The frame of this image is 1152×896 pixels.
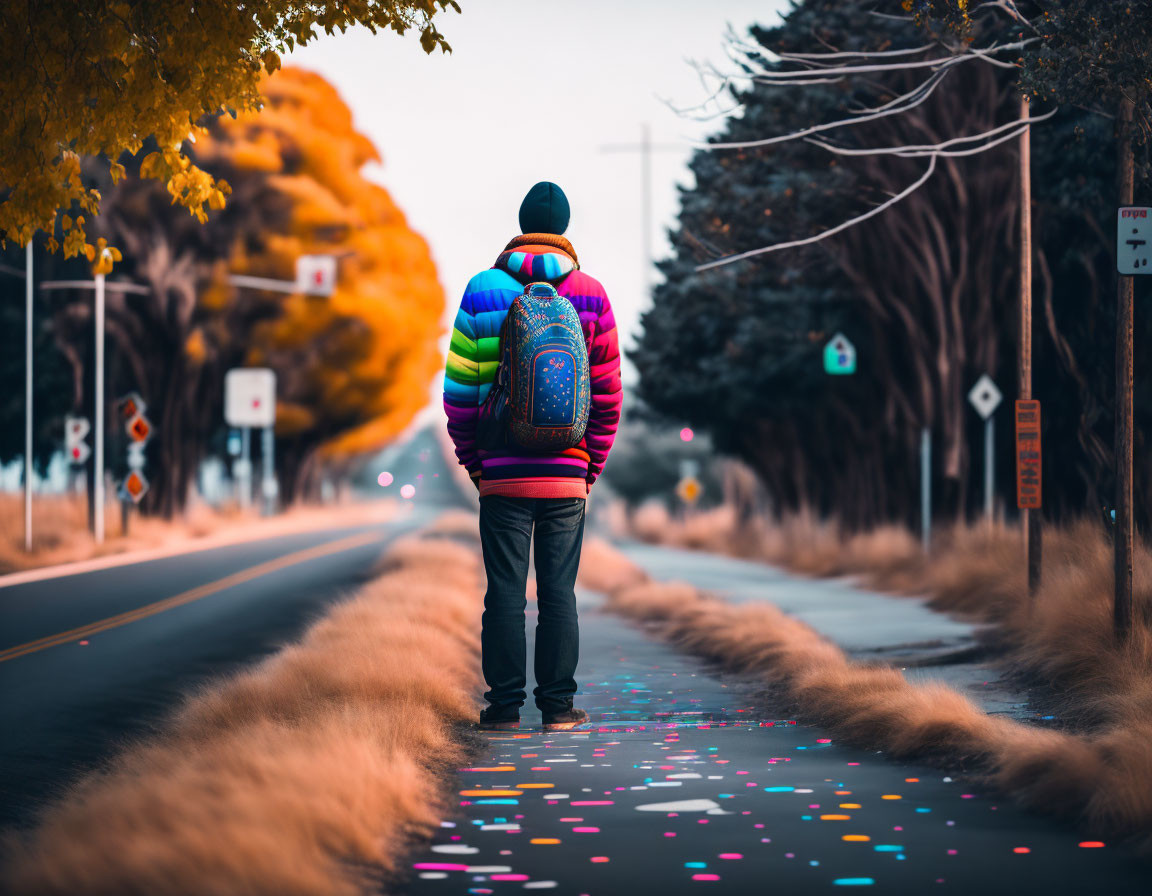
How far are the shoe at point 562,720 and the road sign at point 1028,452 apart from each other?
872 cm

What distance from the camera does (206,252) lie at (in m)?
48.0

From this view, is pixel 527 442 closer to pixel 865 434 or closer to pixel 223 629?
pixel 223 629

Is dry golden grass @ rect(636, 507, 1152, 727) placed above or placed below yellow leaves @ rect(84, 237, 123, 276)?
below

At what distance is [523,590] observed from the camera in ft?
32.0

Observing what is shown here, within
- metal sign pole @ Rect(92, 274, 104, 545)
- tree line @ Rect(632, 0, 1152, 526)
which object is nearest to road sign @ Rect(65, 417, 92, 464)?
metal sign pole @ Rect(92, 274, 104, 545)

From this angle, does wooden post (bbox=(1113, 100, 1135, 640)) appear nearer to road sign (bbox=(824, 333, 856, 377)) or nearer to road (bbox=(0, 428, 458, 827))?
road (bbox=(0, 428, 458, 827))

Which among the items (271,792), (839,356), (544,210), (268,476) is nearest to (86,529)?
(839,356)

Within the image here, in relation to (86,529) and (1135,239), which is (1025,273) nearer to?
(1135,239)

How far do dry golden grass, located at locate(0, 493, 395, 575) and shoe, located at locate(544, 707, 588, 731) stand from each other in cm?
2076

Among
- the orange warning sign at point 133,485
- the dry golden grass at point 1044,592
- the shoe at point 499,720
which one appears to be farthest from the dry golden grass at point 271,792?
the orange warning sign at point 133,485

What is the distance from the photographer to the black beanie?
30.9 feet

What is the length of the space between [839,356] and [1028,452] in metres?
11.3

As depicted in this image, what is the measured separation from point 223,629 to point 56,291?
2777 centimetres

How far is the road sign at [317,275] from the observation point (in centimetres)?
4622
